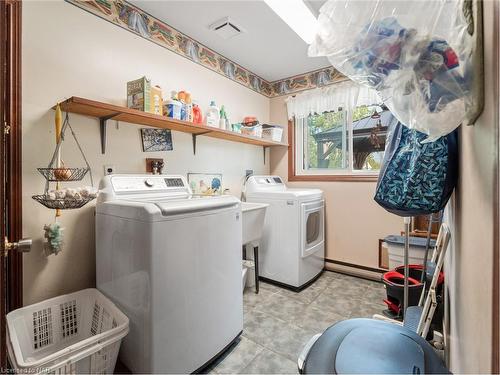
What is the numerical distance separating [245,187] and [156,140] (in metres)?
1.21

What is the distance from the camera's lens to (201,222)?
1.44 meters

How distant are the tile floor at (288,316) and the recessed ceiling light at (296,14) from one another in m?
2.23

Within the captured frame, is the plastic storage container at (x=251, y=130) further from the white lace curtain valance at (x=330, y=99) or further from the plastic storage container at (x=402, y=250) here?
the plastic storage container at (x=402, y=250)

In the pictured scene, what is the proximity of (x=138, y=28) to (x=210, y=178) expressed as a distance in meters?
1.45

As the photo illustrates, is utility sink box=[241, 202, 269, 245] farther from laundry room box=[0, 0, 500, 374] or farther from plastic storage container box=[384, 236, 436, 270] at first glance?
plastic storage container box=[384, 236, 436, 270]

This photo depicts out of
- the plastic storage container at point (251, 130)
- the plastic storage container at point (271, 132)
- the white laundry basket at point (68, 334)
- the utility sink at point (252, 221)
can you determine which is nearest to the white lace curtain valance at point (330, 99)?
Result: the plastic storage container at point (271, 132)

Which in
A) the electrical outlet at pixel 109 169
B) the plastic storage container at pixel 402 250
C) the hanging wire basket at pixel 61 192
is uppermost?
the electrical outlet at pixel 109 169

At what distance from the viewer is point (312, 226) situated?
2863 mm

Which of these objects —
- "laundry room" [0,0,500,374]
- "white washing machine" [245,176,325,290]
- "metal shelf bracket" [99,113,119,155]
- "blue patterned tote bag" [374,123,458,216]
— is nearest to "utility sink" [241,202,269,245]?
"laundry room" [0,0,500,374]

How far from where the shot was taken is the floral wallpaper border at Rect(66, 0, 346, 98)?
6.05 feet

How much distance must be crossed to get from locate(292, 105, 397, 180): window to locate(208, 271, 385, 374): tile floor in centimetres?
127

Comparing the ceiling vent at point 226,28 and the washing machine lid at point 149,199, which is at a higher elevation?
the ceiling vent at point 226,28

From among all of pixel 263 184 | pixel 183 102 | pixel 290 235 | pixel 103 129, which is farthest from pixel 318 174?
pixel 103 129

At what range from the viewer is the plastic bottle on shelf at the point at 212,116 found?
2385 millimetres
